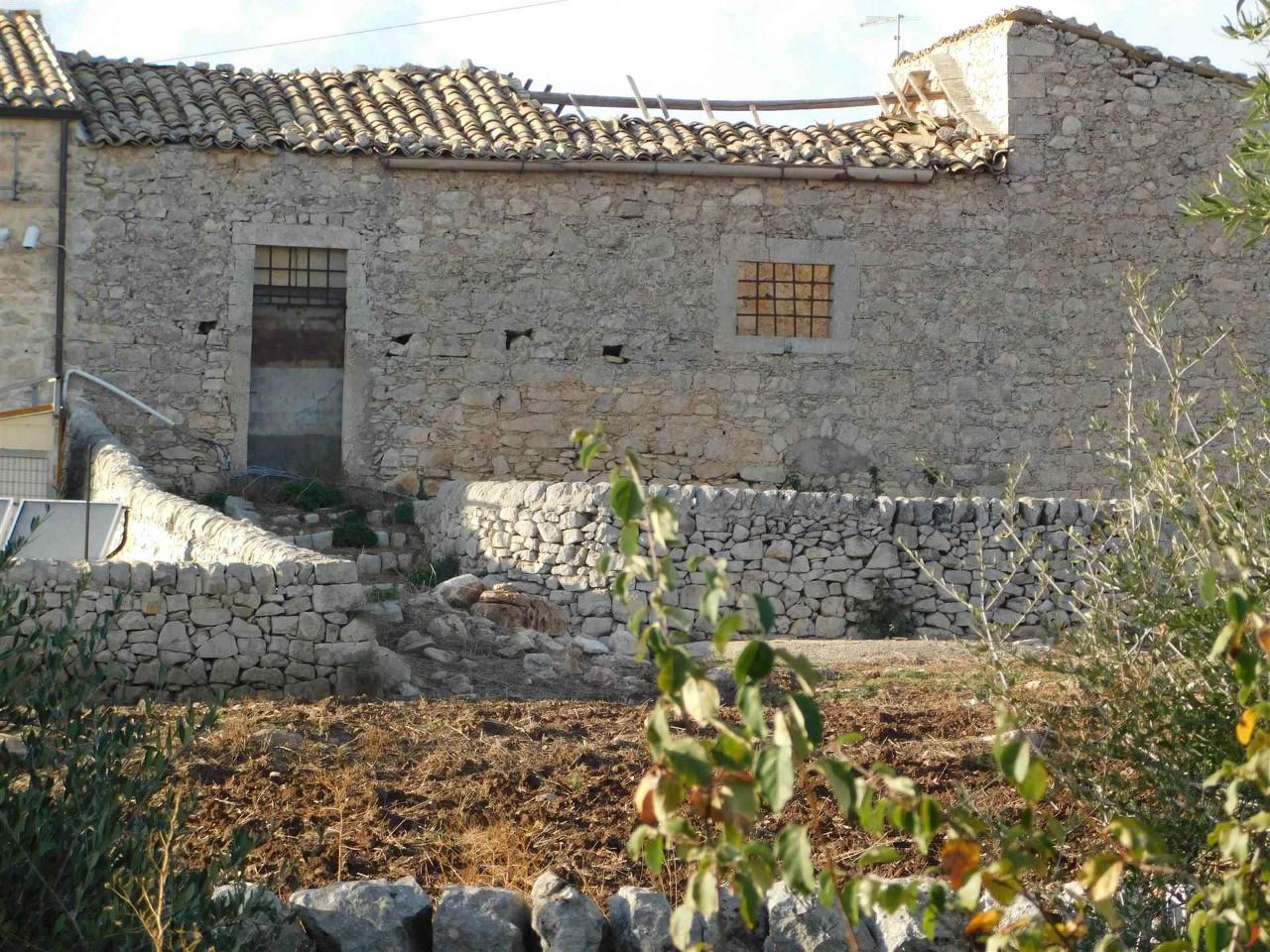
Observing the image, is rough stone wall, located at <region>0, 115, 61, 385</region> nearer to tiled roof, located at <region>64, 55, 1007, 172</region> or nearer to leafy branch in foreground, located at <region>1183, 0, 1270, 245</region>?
tiled roof, located at <region>64, 55, 1007, 172</region>

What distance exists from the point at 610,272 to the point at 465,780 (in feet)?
29.8

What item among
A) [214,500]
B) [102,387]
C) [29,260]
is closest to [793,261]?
[214,500]

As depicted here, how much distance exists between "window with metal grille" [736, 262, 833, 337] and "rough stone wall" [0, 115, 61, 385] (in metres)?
6.50

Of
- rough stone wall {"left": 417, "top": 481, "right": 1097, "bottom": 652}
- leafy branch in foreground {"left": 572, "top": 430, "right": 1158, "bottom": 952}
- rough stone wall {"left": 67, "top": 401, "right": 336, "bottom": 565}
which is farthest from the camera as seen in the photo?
rough stone wall {"left": 417, "top": 481, "right": 1097, "bottom": 652}

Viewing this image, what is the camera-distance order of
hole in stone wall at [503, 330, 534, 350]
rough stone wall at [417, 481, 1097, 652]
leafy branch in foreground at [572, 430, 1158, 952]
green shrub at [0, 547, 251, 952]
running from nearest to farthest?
1. leafy branch in foreground at [572, 430, 1158, 952]
2. green shrub at [0, 547, 251, 952]
3. rough stone wall at [417, 481, 1097, 652]
4. hole in stone wall at [503, 330, 534, 350]

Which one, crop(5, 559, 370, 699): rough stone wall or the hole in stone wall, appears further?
the hole in stone wall

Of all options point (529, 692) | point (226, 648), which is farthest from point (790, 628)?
point (226, 648)

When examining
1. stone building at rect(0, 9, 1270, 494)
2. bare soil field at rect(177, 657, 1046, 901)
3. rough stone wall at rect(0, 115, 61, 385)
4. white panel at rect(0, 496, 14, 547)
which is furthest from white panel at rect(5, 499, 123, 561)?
rough stone wall at rect(0, 115, 61, 385)

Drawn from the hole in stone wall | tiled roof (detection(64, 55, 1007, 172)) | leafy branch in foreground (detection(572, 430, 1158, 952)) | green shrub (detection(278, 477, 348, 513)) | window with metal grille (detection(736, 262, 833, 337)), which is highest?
tiled roof (detection(64, 55, 1007, 172))

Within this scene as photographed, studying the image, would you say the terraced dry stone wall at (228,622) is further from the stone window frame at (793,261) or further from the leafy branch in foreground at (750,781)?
the stone window frame at (793,261)

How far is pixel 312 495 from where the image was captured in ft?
45.6

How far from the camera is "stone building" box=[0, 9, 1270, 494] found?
14.2 m

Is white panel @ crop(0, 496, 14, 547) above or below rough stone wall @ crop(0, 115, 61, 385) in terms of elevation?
below

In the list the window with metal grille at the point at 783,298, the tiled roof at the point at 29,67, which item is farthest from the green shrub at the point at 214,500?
the window with metal grille at the point at 783,298
